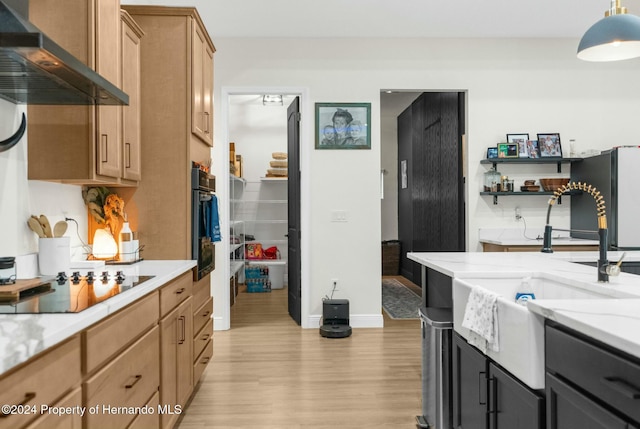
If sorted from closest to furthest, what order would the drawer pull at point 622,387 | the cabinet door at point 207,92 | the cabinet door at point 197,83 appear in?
the drawer pull at point 622,387 → the cabinet door at point 197,83 → the cabinet door at point 207,92

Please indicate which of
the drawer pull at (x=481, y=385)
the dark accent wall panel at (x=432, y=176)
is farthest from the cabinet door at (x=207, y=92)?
the dark accent wall panel at (x=432, y=176)

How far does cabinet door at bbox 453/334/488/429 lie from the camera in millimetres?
1737

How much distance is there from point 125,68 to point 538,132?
158 inches

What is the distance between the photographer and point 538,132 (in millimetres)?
4629

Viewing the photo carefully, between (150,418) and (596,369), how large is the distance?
173 cm

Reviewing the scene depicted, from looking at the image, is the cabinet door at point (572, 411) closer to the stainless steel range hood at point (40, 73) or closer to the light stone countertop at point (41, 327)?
the light stone countertop at point (41, 327)

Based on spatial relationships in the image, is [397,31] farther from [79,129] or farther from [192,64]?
[79,129]

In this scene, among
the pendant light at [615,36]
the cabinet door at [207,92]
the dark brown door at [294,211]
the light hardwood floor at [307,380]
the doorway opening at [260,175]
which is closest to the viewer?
the pendant light at [615,36]

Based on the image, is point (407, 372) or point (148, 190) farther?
point (407, 372)

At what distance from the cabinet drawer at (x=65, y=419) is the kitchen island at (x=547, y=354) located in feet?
4.43

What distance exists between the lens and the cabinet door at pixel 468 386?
174cm

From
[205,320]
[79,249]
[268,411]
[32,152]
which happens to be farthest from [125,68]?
[268,411]

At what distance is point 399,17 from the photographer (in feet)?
13.3

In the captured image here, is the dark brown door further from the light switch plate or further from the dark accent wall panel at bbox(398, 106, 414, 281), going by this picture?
the dark accent wall panel at bbox(398, 106, 414, 281)
